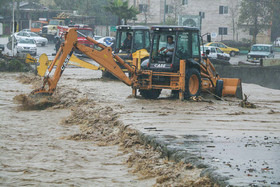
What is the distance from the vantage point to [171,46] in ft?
58.1

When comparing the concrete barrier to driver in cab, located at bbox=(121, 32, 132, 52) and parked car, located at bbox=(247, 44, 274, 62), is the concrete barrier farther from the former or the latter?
parked car, located at bbox=(247, 44, 274, 62)

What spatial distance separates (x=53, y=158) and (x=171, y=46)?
8715 millimetres

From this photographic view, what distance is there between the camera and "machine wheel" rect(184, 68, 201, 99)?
1764cm

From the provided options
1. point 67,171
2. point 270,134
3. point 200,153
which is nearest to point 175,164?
point 200,153

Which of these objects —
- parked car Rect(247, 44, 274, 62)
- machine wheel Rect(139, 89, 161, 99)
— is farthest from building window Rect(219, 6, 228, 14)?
machine wheel Rect(139, 89, 161, 99)

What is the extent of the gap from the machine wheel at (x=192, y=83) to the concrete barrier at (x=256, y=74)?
35.4 ft

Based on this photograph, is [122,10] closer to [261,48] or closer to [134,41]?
[261,48]

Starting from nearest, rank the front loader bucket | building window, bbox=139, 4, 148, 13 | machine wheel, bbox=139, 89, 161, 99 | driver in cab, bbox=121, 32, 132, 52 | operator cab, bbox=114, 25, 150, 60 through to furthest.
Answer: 1. machine wheel, bbox=139, 89, 161, 99
2. the front loader bucket
3. operator cab, bbox=114, 25, 150, 60
4. driver in cab, bbox=121, 32, 132, 52
5. building window, bbox=139, 4, 148, 13

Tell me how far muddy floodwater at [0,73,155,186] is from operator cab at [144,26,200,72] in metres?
4.44

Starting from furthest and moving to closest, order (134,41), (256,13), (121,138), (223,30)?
1. (223,30)
2. (256,13)
3. (134,41)
4. (121,138)

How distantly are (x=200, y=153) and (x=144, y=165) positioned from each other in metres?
Answer: 0.94

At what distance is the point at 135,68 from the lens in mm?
18156

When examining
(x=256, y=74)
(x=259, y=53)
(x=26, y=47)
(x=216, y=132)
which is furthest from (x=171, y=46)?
(x=259, y=53)

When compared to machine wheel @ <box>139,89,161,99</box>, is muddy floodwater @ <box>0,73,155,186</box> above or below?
below
